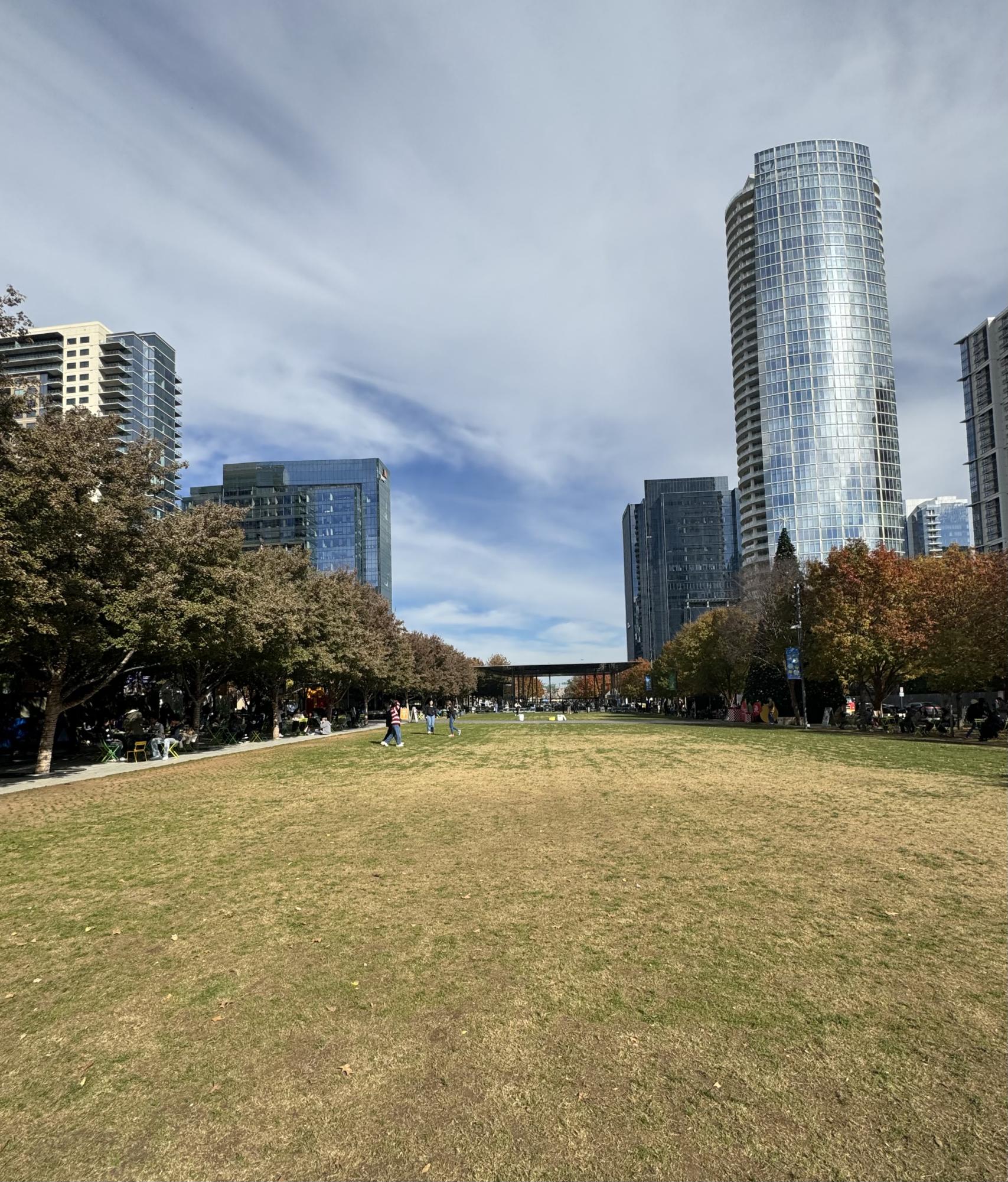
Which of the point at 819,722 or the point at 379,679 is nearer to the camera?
the point at 819,722

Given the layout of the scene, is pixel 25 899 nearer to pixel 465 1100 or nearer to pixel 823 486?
pixel 465 1100

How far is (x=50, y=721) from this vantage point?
23062 millimetres

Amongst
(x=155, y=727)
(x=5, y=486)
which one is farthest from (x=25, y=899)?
(x=155, y=727)

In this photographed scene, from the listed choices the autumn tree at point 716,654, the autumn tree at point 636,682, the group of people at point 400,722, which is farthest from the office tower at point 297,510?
the group of people at point 400,722

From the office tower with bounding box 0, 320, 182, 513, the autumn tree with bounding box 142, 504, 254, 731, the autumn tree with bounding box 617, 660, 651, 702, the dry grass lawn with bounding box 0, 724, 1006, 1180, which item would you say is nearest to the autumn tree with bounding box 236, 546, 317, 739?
the autumn tree with bounding box 142, 504, 254, 731

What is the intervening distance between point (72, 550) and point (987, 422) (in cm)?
18545

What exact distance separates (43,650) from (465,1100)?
21.3 m

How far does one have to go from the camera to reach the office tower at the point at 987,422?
148 meters

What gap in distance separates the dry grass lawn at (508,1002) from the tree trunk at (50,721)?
11.7 meters

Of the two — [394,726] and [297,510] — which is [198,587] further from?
[297,510]

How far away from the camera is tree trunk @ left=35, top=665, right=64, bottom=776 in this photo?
22.5 m

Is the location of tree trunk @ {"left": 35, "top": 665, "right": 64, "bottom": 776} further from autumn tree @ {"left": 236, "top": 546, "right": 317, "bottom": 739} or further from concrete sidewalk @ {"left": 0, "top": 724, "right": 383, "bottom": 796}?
autumn tree @ {"left": 236, "top": 546, "right": 317, "bottom": 739}

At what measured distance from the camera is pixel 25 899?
841cm

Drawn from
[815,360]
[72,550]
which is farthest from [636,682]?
[72,550]
